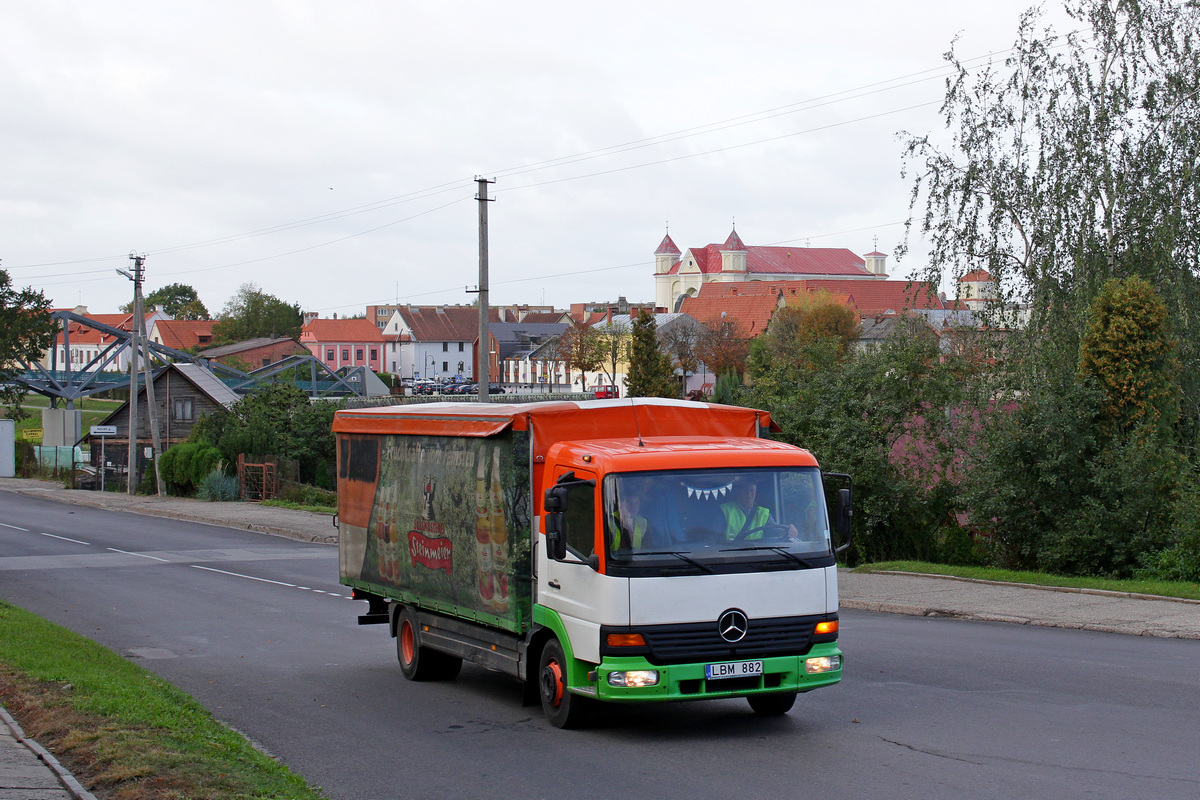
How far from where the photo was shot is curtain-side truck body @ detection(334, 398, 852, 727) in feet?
28.9

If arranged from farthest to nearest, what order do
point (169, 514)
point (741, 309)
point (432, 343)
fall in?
1. point (432, 343)
2. point (741, 309)
3. point (169, 514)

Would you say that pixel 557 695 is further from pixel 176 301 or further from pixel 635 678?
pixel 176 301

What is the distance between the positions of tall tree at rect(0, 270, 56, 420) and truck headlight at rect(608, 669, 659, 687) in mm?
71686

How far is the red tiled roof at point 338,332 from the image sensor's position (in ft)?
541

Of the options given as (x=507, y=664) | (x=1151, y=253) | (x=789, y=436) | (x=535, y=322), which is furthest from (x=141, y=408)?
(x=535, y=322)

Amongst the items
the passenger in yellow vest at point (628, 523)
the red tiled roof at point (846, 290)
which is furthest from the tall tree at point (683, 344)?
the passenger in yellow vest at point (628, 523)

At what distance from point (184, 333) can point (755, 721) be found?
15125 cm

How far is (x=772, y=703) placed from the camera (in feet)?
32.1

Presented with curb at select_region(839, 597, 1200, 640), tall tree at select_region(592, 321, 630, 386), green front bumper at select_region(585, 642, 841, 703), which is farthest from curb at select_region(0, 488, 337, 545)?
tall tree at select_region(592, 321, 630, 386)

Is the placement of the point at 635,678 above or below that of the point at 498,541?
below

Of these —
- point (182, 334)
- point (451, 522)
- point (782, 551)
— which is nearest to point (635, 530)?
point (782, 551)

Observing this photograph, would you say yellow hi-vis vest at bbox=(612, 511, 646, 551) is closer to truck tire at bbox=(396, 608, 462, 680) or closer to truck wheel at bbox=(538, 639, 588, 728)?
truck wheel at bbox=(538, 639, 588, 728)

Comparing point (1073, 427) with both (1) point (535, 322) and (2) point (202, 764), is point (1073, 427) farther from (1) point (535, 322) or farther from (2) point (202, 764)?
(1) point (535, 322)

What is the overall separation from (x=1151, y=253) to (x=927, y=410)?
744 cm
